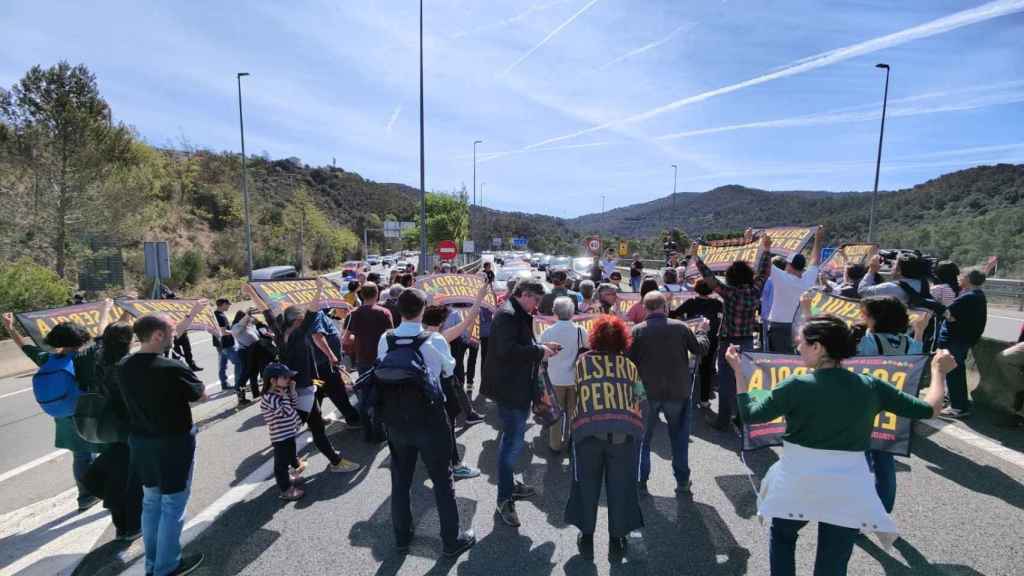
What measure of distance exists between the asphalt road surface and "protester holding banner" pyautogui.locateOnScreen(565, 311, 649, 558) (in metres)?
0.27

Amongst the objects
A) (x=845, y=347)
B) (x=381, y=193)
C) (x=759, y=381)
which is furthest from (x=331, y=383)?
(x=381, y=193)

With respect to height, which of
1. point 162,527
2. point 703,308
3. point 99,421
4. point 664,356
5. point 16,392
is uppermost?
point 703,308

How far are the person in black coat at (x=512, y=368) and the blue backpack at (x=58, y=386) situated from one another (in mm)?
3265

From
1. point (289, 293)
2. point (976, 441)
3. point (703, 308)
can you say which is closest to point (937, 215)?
point (976, 441)

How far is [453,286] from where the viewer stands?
28.6 ft

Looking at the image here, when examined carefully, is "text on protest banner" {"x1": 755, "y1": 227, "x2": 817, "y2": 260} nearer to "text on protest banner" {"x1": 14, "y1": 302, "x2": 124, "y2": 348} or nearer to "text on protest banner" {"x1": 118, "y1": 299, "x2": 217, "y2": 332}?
"text on protest banner" {"x1": 118, "y1": 299, "x2": 217, "y2": 332}

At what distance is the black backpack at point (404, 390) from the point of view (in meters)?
3.20

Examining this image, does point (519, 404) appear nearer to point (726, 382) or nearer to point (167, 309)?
point (726, 382)

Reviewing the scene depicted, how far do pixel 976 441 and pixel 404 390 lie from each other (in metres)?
6.13

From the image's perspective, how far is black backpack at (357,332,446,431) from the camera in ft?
10.5

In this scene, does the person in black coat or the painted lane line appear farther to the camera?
the painted lane line

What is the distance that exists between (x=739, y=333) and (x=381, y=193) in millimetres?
126565

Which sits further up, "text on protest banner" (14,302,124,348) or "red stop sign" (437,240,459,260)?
"red stop sign" (437,240,459,260)

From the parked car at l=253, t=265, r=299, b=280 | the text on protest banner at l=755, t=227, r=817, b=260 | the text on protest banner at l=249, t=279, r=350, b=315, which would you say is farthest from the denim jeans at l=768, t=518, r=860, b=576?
the parked car at l=253, t=265, r=299, b=280
